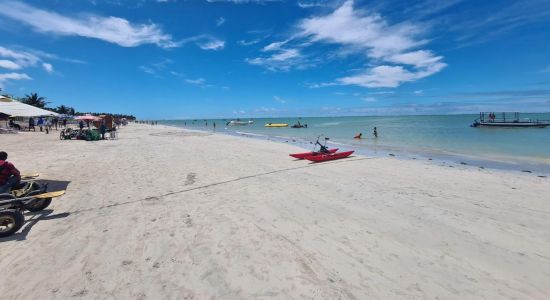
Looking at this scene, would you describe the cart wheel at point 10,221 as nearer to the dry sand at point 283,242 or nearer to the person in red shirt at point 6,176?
the dry sand at point 283,242

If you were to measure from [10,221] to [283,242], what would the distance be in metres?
4.63

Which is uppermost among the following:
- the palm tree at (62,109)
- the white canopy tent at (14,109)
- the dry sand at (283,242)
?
the palm tree at (62,109)

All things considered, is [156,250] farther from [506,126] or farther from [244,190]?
[506,126]

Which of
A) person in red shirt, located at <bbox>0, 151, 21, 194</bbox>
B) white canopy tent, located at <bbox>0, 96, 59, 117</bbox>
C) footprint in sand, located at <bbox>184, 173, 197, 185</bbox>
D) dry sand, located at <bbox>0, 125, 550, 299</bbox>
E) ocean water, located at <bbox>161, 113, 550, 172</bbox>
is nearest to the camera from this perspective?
dry sand, located at <bbox>0, 125, 550, 299</bbox>

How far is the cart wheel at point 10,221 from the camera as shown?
4785mm

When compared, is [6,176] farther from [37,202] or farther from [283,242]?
[283,242]

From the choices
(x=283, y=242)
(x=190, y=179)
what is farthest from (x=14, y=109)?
(x=283, y=242)

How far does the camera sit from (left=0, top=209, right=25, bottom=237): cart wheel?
4.79 meters

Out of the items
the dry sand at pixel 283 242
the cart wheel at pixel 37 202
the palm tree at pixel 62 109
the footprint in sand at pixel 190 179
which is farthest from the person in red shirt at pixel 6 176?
the palm tree at pixel 62 109

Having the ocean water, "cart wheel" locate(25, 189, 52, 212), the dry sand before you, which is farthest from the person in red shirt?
the ocean water

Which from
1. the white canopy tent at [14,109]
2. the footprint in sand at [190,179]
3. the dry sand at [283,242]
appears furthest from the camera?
the footprint in sand at [190,179]

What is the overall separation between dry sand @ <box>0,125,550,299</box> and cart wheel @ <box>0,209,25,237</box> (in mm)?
130

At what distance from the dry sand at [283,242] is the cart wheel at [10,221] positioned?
0.13 meters

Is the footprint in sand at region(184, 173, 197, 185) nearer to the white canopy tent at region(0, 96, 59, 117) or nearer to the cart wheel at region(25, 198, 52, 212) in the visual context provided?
the cart wheel at region(25, 198, 52, 212)
